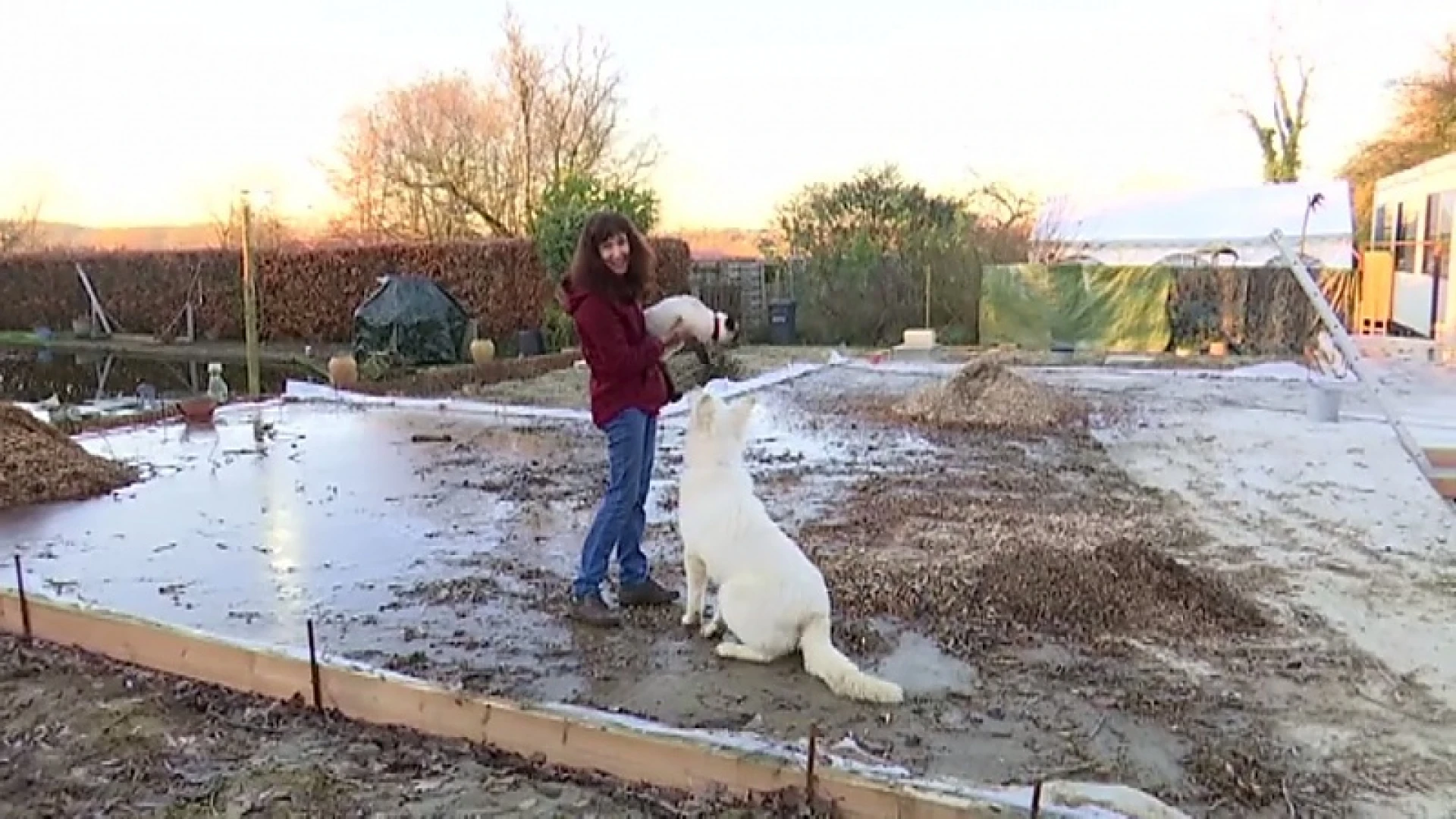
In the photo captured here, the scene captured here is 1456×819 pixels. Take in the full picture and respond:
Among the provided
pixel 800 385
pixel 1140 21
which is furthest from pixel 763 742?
pixel 1140 21

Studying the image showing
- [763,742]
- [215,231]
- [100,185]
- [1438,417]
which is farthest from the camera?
[100,185]

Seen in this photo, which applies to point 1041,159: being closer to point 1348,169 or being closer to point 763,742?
point 1348,169

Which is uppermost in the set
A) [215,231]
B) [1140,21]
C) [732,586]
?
[1140,21]

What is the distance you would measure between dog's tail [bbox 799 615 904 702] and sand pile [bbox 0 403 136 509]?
173 inches

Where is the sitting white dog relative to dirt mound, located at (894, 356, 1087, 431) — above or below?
above

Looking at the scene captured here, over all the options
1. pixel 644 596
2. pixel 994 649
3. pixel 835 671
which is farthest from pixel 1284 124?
pixel 835 671

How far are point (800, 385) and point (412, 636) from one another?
23.9 feet

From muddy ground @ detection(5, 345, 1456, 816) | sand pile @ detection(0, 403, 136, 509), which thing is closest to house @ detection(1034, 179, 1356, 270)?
muddy ground @ detection(5, 345, 1456, 816)

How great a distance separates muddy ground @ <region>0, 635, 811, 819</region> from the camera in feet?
7.65

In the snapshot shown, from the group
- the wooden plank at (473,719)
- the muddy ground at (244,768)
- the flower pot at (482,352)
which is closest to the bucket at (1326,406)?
the wooden plank at (473,719)

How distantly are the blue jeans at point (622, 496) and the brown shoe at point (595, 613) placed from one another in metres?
0.03

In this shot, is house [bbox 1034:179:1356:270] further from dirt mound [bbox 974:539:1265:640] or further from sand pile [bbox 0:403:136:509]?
sand pile [bbox 0:403:136:509]

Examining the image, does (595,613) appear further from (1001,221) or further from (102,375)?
(1001,221)

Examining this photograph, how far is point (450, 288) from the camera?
1548 centimetres
